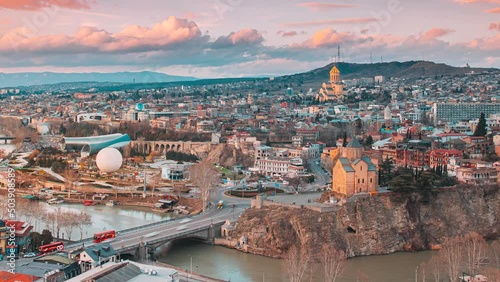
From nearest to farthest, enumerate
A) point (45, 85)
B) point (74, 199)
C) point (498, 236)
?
1. point (498, 236)
2. point (74, 199)
3. point (45, 85)

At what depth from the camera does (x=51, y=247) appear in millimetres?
14562

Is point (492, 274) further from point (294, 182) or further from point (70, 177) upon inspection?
point (70, 177)

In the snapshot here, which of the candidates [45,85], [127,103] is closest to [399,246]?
[127,103]

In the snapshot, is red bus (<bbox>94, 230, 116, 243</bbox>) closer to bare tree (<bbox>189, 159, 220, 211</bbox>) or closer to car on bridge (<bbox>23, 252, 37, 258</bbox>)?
car on bridge (<bbox>23, 252, 37, 258</bbox>)

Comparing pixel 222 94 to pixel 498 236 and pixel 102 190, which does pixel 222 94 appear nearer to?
pixel 102 190

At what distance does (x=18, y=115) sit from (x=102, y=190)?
3234 cm

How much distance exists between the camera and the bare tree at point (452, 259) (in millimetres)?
12998

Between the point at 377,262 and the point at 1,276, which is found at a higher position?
the point at 1,276

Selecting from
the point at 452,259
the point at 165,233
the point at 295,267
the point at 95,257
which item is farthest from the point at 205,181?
the point at 452,259

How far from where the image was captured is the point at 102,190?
2450 cm

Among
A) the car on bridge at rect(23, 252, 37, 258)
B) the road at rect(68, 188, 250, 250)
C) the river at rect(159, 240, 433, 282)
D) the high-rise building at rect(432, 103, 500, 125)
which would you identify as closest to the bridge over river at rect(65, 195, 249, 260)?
the road at rect(68, 188, 250, 250)

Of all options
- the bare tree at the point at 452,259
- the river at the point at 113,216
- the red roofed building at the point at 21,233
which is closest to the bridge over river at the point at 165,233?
the red roofed building at the point at 21,233

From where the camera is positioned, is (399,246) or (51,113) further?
(51,113)

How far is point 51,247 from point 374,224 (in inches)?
287
